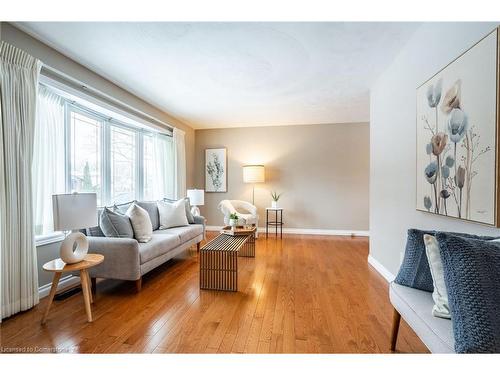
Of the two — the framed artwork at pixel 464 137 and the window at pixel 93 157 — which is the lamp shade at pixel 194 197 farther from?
the framed artwork at pixel 464 137

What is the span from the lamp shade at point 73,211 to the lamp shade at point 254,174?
3.40m

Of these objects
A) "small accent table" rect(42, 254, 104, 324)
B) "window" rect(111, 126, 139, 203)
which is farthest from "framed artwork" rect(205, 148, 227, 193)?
"small accent table" rect(42, 254, 104, 324)

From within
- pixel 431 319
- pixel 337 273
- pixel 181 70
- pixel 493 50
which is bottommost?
pixel 337 273

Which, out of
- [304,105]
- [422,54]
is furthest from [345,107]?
[422,54]

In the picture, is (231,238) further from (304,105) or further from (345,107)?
(345,107)

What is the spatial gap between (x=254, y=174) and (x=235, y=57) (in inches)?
115

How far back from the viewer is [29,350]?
1.56m

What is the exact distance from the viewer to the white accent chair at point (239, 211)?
4.70 meters

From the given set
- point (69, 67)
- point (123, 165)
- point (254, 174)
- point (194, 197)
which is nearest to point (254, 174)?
point (254, 174)

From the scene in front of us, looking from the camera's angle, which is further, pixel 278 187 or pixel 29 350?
pixel 278 187

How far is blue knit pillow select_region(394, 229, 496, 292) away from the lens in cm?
142
